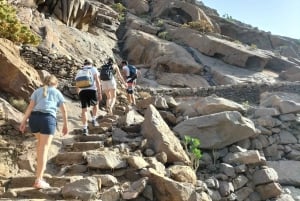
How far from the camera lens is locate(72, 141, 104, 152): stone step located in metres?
8.55

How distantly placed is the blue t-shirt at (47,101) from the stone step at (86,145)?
7.06 feet

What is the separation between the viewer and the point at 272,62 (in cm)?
3108

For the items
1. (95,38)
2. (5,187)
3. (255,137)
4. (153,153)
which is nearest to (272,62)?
(95,38)

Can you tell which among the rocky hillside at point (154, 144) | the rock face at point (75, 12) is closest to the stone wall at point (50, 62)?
the rocky hillside at point (154, 144)

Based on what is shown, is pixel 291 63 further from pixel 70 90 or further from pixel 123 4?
pixel 70 90

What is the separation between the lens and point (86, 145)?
8.64 meters

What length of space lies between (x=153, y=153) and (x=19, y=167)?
9.02ft

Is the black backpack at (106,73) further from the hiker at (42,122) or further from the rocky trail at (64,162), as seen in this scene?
the hiker at (42,122)

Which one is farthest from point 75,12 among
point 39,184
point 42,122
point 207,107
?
point 39,184

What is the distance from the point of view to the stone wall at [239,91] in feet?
62.1

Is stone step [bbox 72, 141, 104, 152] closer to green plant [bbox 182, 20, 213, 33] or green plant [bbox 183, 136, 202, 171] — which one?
green plant [bbox 183, 136, 202, 171]

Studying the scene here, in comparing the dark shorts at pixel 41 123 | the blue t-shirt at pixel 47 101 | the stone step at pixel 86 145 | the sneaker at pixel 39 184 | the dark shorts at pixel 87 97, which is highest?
the blue t-shirt at pixel 47 101

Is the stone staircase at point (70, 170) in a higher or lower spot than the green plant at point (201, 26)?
lower

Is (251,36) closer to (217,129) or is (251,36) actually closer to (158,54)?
(158,54)
